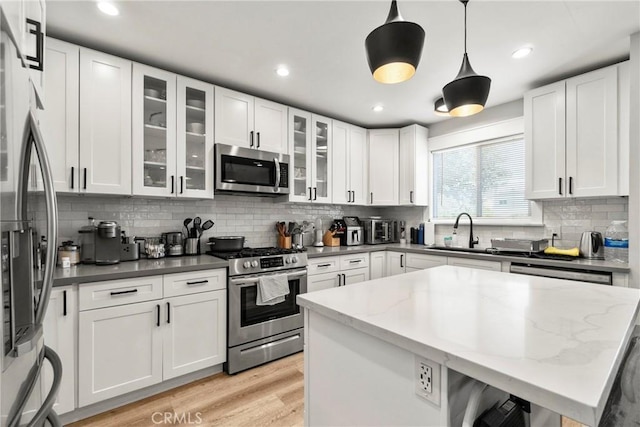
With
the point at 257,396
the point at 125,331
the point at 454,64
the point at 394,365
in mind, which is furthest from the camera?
the point at 454,64

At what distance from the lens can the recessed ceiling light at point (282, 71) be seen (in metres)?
2.64

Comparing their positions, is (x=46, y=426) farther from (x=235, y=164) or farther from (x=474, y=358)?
(x=235, y=164)

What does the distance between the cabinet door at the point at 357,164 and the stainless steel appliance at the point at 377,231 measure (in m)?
0.29

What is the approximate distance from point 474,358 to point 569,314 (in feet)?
2.11

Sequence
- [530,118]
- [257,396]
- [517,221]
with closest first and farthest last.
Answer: [257,396] < [530,118] < [517,221]

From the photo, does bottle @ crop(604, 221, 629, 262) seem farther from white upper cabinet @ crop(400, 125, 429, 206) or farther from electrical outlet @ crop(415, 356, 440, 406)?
electrical outlet @ crop(415, 356, 440, 406)

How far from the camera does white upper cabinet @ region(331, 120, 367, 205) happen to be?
385cm

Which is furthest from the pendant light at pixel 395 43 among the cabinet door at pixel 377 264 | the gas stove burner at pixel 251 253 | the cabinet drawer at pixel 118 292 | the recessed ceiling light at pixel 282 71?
the cabinet door at pixel 377 264

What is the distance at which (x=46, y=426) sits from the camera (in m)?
1.04

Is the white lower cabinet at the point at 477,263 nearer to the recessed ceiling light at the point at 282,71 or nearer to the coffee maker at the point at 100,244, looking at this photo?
the recessed ceiling light at the point at 282,71

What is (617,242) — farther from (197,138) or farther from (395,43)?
(197,138)

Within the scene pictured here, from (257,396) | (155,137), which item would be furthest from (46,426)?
(155,137)

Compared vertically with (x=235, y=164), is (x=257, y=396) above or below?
below

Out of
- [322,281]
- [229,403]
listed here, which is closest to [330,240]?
[322,281]
